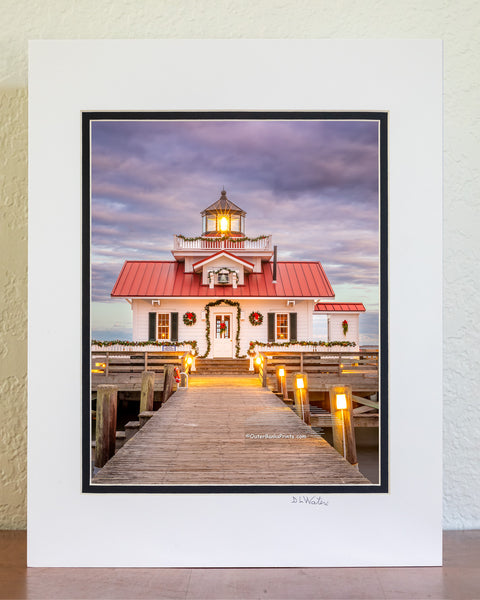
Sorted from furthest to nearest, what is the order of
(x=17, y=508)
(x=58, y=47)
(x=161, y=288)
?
(x=17, y=508)
(x=161, y=288)
(x=58, y=47)

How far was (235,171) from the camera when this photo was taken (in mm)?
2070

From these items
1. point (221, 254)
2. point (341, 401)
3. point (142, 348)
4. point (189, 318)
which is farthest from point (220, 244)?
point (341, 401)

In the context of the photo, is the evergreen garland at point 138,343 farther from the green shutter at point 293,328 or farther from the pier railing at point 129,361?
the green shutter at point 293,328

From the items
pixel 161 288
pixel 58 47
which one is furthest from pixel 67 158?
pixel 161 288

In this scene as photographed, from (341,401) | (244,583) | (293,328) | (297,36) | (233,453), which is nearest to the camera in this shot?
(244,583)

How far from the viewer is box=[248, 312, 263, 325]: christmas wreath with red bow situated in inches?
87.5

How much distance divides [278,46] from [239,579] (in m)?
2.14

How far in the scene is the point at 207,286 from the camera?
85.6 inches

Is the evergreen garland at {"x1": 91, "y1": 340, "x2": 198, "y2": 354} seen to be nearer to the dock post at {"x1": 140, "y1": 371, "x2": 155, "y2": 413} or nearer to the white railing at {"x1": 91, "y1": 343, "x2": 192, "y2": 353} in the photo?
the white railing at {"x1": 91, "y1": 343, "x2": 192, "y2": 353}

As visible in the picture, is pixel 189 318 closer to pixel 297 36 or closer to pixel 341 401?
pixel 341 401

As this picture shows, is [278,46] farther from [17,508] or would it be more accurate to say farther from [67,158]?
[17,508]

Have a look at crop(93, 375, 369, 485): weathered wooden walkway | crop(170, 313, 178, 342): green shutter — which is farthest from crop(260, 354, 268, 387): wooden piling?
crop(170, 313, 178, 342): green shutter

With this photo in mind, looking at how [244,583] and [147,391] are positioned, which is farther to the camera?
[147,391]

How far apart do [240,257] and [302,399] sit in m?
0.68
